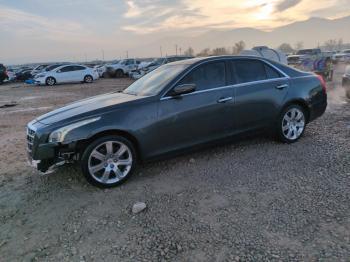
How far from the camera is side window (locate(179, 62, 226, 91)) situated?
4.78m

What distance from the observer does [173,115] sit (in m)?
4.51

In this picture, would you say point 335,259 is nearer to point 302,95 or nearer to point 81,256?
point 81,256

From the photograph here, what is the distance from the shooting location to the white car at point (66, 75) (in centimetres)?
2350

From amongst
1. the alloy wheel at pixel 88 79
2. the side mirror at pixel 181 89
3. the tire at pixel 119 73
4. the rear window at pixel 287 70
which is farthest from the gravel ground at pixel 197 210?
the tire at pixel 119 73

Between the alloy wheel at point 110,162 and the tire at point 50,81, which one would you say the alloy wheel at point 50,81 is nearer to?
the tire at point 50,81

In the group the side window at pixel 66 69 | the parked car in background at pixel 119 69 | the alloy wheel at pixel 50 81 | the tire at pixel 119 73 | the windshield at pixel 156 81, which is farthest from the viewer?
the tire at pixel 119 73

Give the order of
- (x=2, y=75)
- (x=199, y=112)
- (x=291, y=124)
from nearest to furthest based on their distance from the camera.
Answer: (x=199, y=112) → (x=291, y=124) → (x=2, y=75)

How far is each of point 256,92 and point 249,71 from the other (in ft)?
1.22

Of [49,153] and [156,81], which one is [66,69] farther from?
[49,153]

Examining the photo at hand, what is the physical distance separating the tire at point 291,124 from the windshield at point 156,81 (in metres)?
1.95

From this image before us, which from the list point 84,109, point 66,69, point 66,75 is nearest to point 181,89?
point 84,109

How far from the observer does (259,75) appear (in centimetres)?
534

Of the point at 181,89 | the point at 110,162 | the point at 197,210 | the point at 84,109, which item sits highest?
the point at 181,89

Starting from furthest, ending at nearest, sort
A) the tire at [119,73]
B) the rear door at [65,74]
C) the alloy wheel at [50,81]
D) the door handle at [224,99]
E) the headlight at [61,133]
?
1. the tire at [119,73]
2. the rear door at [65,74]
3. the alloy wheel at [50,81]
4. the door handle at [224,99]
5. the headlight at [61,133]
